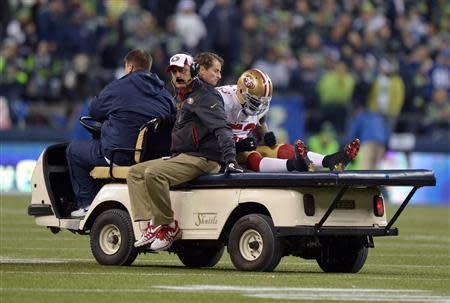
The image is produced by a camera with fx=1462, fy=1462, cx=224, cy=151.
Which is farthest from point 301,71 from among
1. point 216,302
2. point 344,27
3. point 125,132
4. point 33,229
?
point 216,302

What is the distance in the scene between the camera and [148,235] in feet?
41.1

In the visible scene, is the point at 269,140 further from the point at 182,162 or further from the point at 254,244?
the point at 254,244

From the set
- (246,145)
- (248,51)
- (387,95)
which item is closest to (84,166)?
(246,145)

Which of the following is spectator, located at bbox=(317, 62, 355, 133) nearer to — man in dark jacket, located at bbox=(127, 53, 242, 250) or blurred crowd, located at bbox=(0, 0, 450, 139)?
blurred crowd, located at bbox=(0, 0, 450, 139)

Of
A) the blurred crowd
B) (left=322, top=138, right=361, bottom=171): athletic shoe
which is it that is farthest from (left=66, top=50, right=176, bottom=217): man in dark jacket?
the blurred crowd

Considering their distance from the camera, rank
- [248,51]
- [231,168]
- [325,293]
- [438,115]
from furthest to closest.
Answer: [438,115], [248,51], [231,168], [325,293]

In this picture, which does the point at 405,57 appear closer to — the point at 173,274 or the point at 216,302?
the point at 173,274

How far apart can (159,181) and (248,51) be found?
1706 centimetres

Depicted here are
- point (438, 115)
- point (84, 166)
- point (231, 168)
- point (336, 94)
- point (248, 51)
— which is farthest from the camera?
point (438, 115)

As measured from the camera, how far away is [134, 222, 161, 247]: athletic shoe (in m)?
12.5

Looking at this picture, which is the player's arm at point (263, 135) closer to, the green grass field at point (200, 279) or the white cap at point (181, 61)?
the white cap at point (181, 61)

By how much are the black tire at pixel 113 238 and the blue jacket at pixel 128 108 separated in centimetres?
54

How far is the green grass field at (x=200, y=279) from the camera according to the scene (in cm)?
1005

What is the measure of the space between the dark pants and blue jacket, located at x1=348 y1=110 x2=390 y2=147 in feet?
50.4
